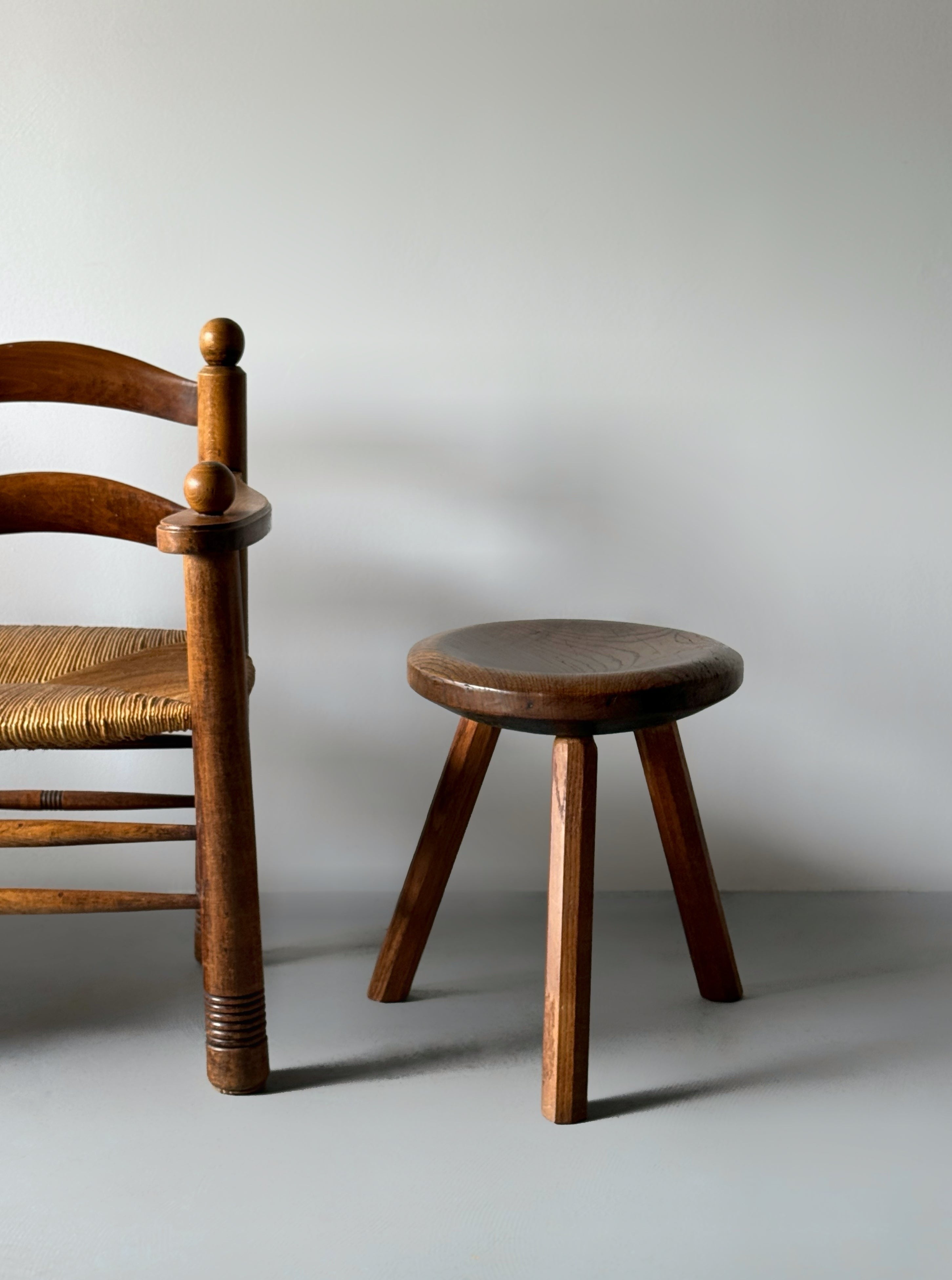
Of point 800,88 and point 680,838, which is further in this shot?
point 800,88

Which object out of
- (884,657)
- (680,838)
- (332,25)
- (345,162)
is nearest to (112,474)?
(345,162)

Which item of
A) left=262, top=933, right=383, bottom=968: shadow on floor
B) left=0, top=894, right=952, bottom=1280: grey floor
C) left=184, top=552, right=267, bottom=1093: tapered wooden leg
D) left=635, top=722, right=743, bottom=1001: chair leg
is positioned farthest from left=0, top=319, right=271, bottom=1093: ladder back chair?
left=635, top=722, right=743, bottom=1001: chair leg

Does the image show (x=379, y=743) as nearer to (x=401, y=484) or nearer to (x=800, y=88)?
(x=401, y=484)

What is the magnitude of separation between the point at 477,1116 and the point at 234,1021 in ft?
0.83

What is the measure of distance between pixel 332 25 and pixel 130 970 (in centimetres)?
120

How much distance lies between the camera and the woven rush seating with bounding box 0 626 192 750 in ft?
3.37

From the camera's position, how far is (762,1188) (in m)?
0.99

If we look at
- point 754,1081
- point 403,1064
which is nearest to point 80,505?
point 403,1064

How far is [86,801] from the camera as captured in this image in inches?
51.9

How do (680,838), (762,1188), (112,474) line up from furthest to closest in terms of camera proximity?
1. (112,474)
2. (680,838)
3. (762,1188)

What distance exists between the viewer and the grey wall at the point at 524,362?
1443mm

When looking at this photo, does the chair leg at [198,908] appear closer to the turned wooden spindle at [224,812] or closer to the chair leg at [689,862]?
the turned wooden spindle at [224,812]

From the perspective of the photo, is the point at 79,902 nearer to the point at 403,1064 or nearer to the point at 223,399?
the point at 403,1064

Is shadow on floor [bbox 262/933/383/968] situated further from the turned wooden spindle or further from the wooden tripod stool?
the turned wooden spindle
